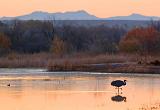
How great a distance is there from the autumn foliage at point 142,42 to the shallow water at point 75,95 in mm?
28691

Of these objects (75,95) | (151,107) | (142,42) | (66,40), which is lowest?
(75,95)

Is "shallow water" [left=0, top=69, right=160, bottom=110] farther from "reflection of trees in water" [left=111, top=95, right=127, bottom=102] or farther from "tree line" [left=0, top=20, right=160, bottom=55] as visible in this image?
"tree line" [left=0, top=20, right=160, bottom=55]

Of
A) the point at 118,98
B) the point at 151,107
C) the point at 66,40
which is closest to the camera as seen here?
the point at 151,107

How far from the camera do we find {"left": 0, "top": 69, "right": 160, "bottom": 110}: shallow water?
24906 mm

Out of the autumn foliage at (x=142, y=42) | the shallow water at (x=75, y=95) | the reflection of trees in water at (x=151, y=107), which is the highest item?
the autumn foliage at (x=142, y=42)

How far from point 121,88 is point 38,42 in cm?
Result: 4777

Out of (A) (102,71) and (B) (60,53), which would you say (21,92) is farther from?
(B) (60,53)

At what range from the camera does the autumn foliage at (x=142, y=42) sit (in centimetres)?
6750

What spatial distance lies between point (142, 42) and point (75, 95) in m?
41.8

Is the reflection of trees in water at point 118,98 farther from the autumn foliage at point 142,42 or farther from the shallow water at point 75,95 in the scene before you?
the autumn foliage at point 142,42

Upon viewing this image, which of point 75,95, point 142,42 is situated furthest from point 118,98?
point 142,42

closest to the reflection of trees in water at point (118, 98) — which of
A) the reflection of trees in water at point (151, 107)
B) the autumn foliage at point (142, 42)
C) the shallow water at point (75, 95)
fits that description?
the shallow water at point (75, 95)

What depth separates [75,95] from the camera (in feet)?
95.7

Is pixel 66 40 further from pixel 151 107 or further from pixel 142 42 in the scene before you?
pixel 151 107
